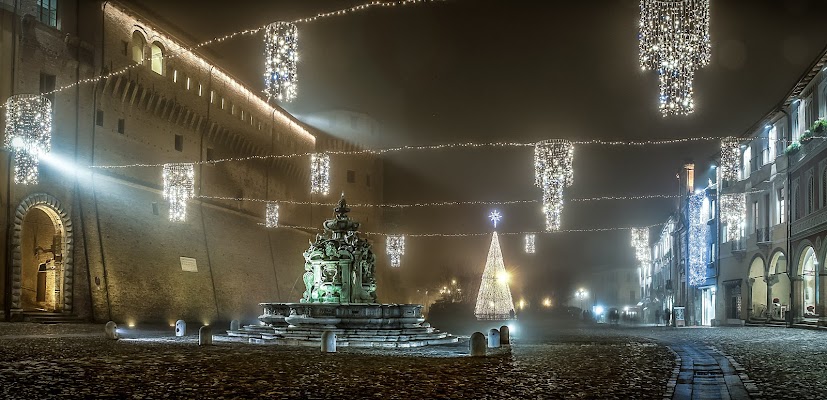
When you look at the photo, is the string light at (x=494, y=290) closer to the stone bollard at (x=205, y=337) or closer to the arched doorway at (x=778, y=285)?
the arched doorway at (x=778, y=285)

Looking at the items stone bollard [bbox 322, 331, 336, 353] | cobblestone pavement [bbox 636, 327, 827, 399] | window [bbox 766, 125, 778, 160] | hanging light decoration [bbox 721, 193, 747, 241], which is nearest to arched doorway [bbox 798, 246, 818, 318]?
hanging light decoration [bbox 721, 193, 747, 241]

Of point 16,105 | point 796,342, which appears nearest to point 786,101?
point 796,342

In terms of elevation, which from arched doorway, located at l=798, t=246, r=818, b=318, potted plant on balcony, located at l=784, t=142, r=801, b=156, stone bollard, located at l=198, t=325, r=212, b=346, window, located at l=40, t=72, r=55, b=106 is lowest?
stone bollard, located at l=198, t=325, r=212, b=346

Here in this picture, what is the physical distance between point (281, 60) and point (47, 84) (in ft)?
73.2

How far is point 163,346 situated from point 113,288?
17.3m

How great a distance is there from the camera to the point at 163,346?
20594mm

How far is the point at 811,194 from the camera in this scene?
32625 mm

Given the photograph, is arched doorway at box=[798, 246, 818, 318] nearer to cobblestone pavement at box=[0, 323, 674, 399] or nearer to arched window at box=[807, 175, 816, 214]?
arched window at box=[807, 175, 816, 214]

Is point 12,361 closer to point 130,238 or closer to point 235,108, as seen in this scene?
point 130,238

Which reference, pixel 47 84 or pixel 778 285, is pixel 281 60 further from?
pixel 778 285

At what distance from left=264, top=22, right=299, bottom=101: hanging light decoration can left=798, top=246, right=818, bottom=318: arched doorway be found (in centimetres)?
2654

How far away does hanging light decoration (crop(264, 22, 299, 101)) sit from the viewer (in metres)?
15.8

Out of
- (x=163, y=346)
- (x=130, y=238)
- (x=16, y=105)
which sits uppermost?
(x=16, y=105)

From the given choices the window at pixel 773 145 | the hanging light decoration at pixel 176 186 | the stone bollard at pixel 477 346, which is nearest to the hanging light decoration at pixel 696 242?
the window at pixel 773 145
